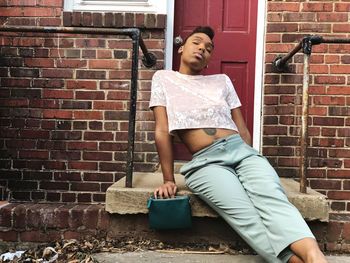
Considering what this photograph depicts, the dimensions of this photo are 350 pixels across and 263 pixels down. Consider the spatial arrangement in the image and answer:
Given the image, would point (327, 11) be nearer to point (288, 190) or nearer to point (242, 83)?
point (242, 83)

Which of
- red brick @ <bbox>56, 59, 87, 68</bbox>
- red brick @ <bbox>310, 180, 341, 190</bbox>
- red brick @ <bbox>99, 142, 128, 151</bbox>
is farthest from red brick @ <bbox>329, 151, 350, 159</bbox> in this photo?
red brick @ <bbox>56, 59, 87, 68</bbox>

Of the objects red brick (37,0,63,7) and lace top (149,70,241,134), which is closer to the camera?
lace top (149,70,241,134)

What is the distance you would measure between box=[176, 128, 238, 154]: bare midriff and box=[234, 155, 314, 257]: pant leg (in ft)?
0.78

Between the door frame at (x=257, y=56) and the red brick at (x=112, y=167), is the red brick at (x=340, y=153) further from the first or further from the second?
the red brick at (x=112, y=167)

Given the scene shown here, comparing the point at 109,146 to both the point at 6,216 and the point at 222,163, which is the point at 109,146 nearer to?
the point at 6,216

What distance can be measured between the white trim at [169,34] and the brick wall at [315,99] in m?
0.78

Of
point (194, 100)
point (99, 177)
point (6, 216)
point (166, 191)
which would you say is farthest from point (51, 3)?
point (166, 191)

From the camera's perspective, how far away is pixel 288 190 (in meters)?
2.86

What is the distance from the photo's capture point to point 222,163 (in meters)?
2.62

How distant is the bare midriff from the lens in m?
2.75

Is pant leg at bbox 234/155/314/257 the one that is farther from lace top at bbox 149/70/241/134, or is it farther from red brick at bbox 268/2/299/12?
red brick at bbox 268/2/299/12

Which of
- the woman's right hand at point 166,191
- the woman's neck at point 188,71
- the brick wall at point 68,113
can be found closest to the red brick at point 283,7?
the brick wall at point 68,113

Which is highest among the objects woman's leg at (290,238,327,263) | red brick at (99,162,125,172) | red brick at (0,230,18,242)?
red brick at (99,162,125,172)

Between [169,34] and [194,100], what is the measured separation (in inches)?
40.7
